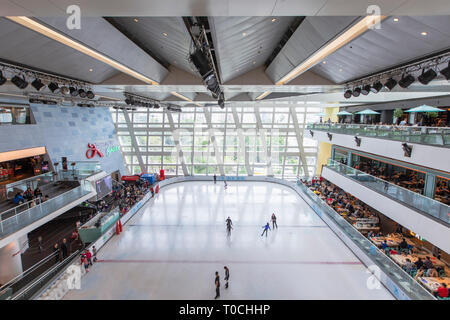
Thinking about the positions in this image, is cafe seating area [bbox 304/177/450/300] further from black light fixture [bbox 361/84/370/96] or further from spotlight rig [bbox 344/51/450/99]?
spotlight rig [bbox 344/51/450/99]

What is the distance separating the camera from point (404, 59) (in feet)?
21.2

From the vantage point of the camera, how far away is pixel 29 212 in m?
8.31

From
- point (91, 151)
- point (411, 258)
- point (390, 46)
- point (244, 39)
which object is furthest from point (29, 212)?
point (411, 258)

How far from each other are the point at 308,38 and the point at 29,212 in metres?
10.7

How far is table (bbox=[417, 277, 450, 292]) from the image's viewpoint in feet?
24.3

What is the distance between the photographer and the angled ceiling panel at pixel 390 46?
4.93m

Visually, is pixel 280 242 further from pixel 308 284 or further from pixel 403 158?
pixel 403 158

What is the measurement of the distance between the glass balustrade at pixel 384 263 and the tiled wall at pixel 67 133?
18490 mm

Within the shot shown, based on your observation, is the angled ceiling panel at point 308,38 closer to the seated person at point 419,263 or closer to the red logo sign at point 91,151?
the seated person at point 419,263

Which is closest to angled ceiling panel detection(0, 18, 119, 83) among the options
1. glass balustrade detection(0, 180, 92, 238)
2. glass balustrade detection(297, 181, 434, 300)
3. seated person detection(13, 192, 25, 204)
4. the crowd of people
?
glass balustrade detection(0, 180, 92, 238)

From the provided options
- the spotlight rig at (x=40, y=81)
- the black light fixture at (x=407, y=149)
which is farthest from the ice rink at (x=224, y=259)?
the spotlight rig at (x=40, y=81)

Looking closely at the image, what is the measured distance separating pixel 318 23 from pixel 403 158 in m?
7.73

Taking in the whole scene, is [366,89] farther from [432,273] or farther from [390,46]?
[432,273]
